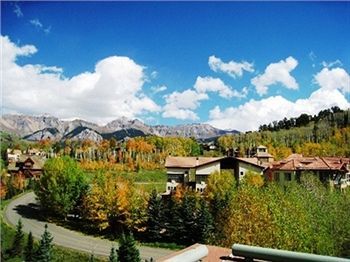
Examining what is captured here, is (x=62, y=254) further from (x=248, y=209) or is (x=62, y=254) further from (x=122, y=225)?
(x=248, y=209)

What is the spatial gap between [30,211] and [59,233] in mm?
3593

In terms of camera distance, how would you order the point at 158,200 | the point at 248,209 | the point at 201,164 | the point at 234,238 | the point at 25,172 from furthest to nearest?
the point at 25,172, the point at 201,164, the point at 158,200, the point at 248,209, the point at 234,238

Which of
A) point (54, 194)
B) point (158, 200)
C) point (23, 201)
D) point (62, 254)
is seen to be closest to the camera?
point (62, 254)

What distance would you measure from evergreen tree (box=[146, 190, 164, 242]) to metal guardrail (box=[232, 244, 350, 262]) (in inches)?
468

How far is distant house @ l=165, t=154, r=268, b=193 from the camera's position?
689 inches

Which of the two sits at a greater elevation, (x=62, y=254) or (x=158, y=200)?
(x=158, y=200)

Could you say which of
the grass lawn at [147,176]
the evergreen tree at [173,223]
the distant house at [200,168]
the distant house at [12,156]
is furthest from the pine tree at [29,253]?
the distant house at [12,156]

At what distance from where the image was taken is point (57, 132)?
156500mm

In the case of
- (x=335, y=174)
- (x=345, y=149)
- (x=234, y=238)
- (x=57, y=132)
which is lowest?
(x=234, y=238)

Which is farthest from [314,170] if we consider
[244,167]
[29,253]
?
[29,253]

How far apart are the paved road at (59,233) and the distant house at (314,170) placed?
21.4 feet

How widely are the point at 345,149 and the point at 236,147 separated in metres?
10.4

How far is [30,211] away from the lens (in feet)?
56.4

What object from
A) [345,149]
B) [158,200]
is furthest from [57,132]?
[158,200]
